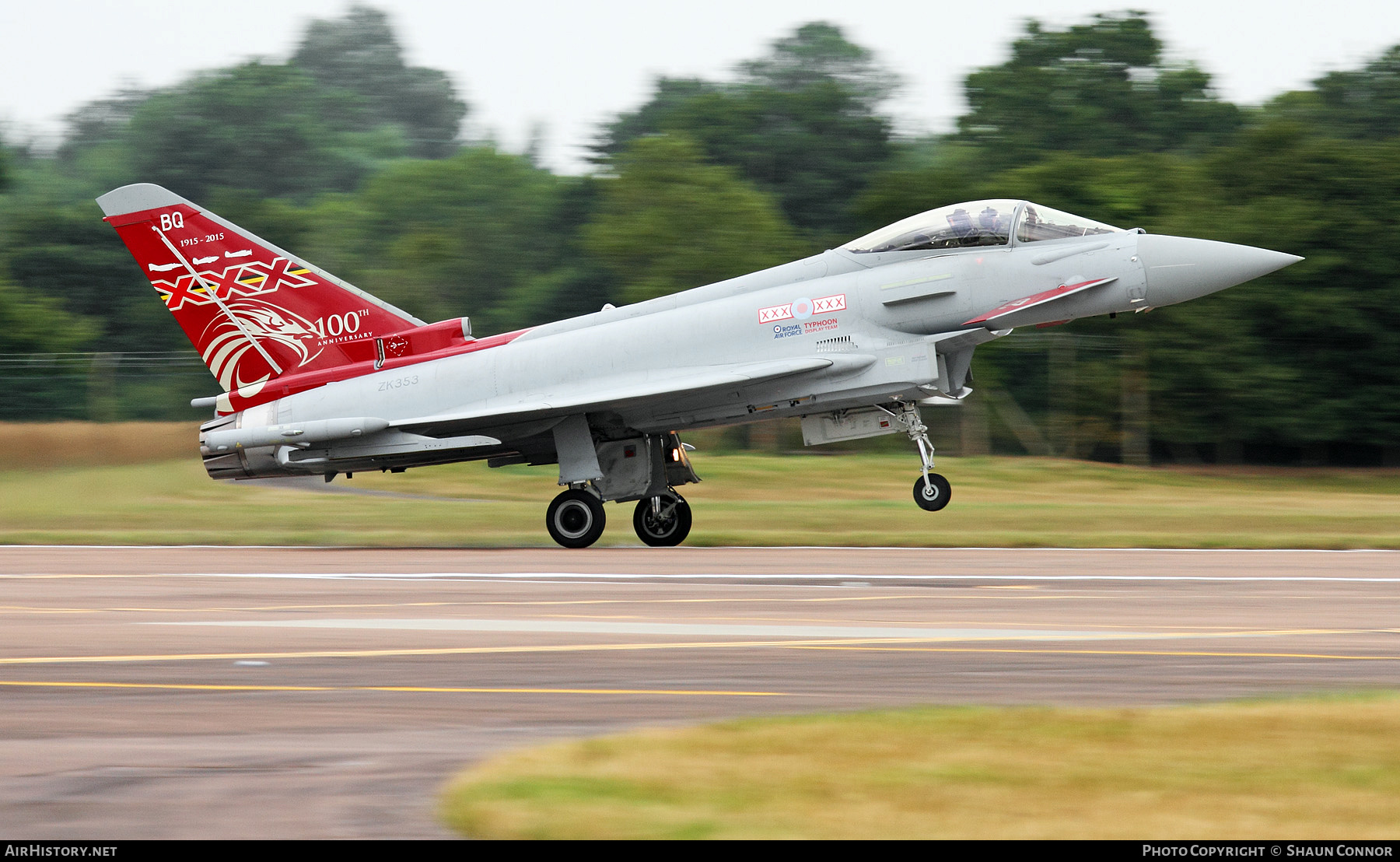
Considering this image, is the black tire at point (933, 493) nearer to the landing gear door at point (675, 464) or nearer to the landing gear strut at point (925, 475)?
the landing gear strut at point (925, 475)

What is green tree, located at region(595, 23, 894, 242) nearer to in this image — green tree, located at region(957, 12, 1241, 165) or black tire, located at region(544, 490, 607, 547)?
green tree, located at region(957, 12, 1241, 165)

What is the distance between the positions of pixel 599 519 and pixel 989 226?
5600 mm

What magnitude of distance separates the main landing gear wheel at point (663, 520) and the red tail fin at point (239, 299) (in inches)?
146

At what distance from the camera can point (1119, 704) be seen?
6.89m

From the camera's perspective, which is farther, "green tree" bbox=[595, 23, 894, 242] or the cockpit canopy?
"green tree" bbox=[595, 23, 894, 242]

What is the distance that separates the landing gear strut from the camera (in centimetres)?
1580

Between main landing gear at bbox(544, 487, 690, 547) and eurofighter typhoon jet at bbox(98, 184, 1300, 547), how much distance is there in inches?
1.0

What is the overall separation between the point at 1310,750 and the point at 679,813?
2649 millimetres

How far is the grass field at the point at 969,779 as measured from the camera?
16.0 feet

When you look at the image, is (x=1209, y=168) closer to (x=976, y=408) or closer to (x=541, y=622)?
(x=976, y=408)

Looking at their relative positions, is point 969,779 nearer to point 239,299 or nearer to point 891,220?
point 239,299

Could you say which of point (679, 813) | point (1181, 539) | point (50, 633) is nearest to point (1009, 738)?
point (679, 813)

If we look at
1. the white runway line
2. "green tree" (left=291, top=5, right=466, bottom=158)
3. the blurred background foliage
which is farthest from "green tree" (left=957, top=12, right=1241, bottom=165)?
"green tree" (left=291, top=5, right=466, bottom=158)

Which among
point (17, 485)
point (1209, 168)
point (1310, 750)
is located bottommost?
point (1310, 750)
